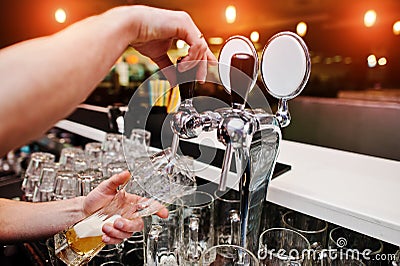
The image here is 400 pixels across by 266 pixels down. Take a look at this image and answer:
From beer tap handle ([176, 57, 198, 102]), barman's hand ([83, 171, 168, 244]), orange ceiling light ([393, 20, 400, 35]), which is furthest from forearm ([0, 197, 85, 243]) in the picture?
orange ceiling light ([393, 20, 400, 35])

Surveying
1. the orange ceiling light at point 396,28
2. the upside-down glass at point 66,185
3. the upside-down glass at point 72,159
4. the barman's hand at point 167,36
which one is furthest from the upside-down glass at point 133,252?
the orange ceiling light at point 396,28

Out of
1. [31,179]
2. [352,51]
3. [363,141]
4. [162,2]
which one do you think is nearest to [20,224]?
[31,179]

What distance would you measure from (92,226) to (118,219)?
2.8 inches

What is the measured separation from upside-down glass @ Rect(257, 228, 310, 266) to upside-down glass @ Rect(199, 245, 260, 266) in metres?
0.07

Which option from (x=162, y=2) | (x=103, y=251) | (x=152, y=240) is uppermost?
(x=162, y=2)

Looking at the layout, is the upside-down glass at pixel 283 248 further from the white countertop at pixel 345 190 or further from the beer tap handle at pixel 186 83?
the beer tap handle at pixel 186 83

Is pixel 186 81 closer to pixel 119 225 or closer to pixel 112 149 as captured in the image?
pixel 119 225

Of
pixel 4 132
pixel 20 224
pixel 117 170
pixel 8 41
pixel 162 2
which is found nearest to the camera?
pixel 4 132

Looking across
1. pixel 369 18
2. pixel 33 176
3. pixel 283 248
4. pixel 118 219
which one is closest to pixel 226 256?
pixel 283 248

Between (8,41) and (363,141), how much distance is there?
12.1ft

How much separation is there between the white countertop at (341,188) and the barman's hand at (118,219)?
221 mm

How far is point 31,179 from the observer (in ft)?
3.98

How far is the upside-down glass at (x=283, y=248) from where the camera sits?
662 mm

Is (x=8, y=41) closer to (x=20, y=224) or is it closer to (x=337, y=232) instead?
(x=20, y=224)
